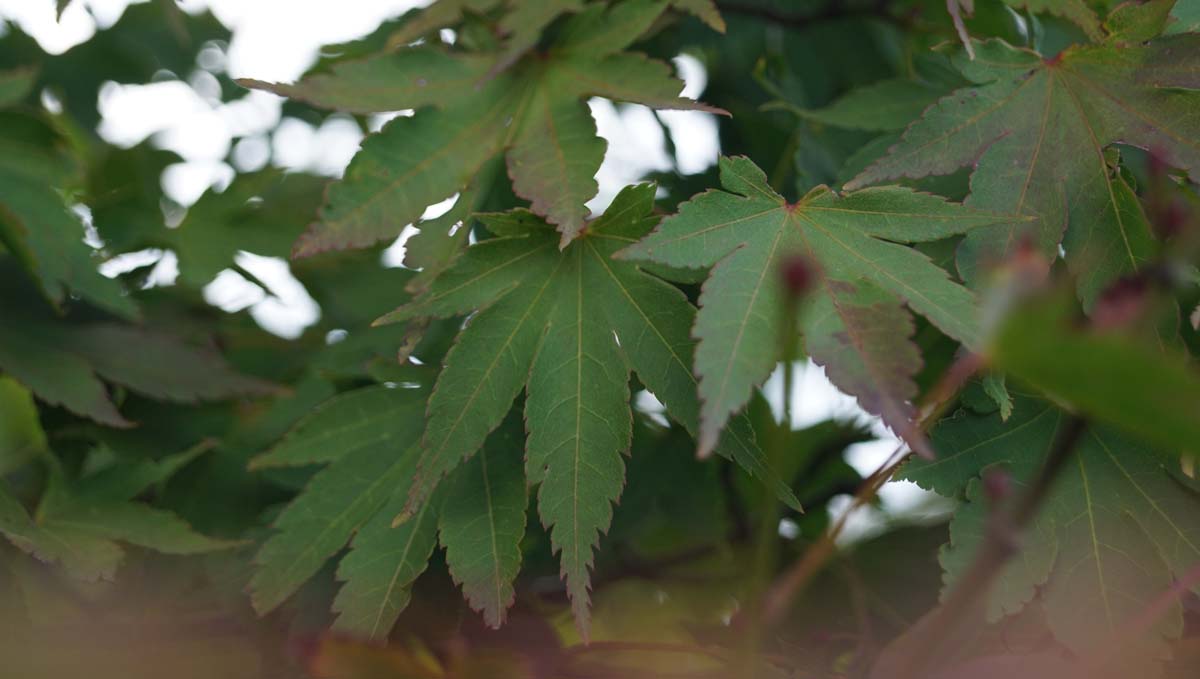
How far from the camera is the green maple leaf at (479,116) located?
2.15 ft

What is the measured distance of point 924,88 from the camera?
2.59 ft

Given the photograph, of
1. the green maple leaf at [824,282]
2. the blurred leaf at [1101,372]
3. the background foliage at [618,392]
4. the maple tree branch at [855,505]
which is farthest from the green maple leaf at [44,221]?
the blurred leaf at [1101,372]

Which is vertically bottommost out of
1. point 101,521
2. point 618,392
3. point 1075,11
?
point 101,521

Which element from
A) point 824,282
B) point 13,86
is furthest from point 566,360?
point 13,86

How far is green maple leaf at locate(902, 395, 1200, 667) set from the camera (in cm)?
58

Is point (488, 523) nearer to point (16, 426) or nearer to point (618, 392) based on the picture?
point (618, 392)

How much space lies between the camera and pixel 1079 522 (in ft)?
2.00

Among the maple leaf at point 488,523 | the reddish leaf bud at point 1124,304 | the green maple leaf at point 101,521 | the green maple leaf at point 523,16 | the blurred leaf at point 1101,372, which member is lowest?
the green maple leaf at point 101,521

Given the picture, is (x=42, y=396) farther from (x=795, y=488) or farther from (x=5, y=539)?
(x=795, y=488)

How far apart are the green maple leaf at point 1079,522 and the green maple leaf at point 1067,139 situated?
0.34ft

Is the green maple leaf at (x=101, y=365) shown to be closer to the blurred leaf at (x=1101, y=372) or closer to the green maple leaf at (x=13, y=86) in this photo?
the green maple leaf at (x=13, y=86)

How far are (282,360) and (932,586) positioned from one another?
0.71 metres

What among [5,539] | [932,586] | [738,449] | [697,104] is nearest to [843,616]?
[932,586]

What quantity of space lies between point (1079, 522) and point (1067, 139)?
0.86ft
